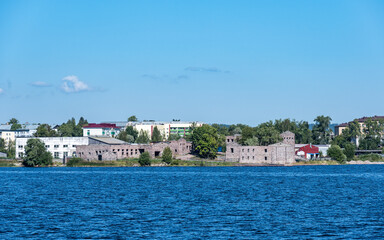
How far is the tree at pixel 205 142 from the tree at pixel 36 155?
37.5 metres

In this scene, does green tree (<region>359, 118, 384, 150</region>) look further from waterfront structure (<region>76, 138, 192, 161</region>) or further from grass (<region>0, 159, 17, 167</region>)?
grass (<region>0, 159, 17, 167</region>)

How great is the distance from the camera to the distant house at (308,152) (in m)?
152

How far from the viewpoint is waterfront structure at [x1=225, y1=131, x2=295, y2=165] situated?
127000 mm

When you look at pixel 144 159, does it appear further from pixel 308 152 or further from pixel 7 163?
pixel 308 152

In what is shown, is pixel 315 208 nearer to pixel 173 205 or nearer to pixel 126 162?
pixel 173 205

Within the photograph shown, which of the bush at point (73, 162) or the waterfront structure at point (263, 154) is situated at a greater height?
the waterfront structure at point (263, 154)

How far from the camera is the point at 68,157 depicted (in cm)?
13238

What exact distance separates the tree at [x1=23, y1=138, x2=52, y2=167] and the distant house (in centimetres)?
6381

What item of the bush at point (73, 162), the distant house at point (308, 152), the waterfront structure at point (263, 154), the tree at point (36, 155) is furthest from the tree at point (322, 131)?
the tree at point (36, 155)

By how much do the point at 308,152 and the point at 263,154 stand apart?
28053 mm

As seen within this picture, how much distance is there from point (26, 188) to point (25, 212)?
25268mm

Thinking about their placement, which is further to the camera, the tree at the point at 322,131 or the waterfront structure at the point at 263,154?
the tree at the point at 322,131

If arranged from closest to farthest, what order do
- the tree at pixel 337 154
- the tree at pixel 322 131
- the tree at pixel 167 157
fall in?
the tree at pixel 167 157 < the tree at pixel 337 154 < the tree at pixel 322 131

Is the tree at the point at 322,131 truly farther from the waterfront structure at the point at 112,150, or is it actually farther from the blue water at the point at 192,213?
the blue water at the point at 192,213
